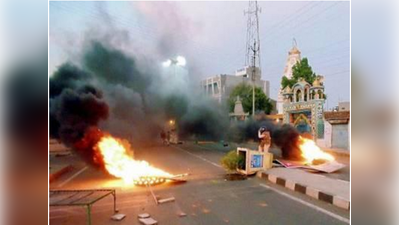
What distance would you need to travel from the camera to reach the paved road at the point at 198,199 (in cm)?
180

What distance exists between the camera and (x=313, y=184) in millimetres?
2037

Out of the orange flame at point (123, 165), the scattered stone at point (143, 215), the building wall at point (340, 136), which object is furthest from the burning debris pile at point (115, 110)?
the building wall at point (340, 136)

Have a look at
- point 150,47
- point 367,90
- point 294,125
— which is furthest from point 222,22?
point 367,90

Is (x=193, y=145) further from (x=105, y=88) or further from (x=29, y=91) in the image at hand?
(x=29, y=91)

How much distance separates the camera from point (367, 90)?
192 cm

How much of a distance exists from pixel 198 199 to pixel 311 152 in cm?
100

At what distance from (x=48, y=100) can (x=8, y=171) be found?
54cm

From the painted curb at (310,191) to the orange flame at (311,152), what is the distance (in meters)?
0.23

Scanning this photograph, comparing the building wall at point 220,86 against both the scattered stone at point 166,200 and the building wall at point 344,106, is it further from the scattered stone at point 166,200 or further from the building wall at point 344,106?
the scattered stone at point 166,200

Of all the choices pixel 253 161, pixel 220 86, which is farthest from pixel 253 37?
pixel 253 161

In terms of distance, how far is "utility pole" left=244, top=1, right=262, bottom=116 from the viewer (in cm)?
195

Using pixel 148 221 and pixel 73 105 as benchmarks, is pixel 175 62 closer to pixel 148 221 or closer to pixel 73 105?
pixel 73 105

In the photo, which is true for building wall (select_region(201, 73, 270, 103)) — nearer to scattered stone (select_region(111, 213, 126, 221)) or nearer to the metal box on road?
the metal box on road

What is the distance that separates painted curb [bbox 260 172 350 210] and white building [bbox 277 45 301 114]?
0.56 m
